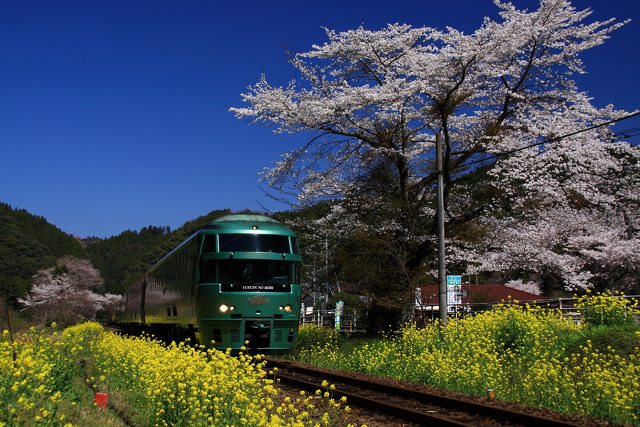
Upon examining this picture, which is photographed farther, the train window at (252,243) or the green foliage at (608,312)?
the train window at (252,243)

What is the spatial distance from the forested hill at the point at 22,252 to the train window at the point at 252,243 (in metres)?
75.7

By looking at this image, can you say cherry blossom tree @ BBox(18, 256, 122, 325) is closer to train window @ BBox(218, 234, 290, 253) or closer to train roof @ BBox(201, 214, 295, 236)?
train roof @ BBox(201, 214, 295, 236)

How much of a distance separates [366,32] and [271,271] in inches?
367

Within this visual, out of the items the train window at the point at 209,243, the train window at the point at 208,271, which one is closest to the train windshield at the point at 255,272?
the train window at the point at 208,271

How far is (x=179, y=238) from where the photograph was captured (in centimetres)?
8106

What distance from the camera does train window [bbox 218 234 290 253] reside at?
1609cm

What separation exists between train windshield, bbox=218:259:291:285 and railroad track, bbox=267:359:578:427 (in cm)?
314

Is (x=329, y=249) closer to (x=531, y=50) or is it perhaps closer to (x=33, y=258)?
(x=531, y=50)

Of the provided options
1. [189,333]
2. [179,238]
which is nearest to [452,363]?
[189,333]

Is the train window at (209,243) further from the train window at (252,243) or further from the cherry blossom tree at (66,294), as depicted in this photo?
the cherry blossom tree at (66,294)

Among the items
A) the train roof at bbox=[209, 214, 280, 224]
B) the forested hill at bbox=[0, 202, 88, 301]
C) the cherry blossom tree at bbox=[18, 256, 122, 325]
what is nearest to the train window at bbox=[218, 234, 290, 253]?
the train roof at bbox=[209, 214, 280, 224]

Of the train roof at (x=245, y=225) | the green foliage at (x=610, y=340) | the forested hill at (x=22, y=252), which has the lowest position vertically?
the green foliage at (x=610, y=340)

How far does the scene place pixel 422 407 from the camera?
1012 cm

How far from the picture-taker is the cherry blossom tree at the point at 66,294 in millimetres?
80562
